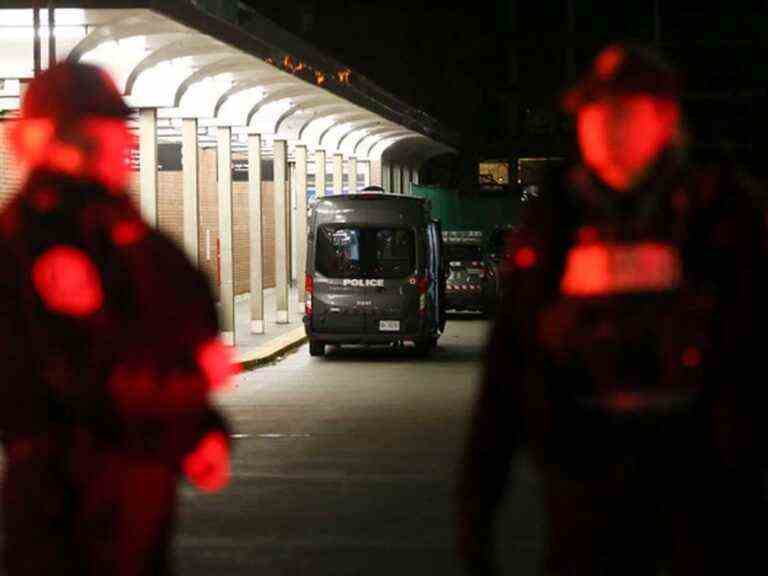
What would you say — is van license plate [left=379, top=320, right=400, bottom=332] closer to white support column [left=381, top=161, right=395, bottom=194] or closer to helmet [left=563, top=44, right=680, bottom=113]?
helmet [left=563, top=44, right=680, bottom=113]

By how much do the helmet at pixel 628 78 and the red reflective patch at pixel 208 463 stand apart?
1.18 metres

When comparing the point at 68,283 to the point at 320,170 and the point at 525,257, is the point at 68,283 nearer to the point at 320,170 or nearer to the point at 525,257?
the point at 525,257

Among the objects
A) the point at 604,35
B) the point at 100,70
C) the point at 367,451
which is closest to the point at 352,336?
the point at 367,451

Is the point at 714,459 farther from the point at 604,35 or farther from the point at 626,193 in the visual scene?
the point at 604,35

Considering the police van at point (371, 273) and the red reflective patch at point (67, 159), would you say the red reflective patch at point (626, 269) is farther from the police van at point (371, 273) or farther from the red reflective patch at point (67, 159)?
the police van at point (371, 273)

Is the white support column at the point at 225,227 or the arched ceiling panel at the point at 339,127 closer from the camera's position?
the white support column at the point at 225,227

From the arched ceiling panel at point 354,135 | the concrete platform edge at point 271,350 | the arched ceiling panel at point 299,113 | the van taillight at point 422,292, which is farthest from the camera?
the arched ceiling panel at point 354,135

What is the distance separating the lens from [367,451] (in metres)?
14.4

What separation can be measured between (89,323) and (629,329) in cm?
126

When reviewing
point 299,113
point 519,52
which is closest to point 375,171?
point 299,113

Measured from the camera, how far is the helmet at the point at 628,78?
376 cm

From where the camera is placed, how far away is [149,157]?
962 inches

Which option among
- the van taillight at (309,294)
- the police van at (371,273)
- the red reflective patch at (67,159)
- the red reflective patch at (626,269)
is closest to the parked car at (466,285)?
the police van at (371,273)

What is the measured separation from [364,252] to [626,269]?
2272 cm
